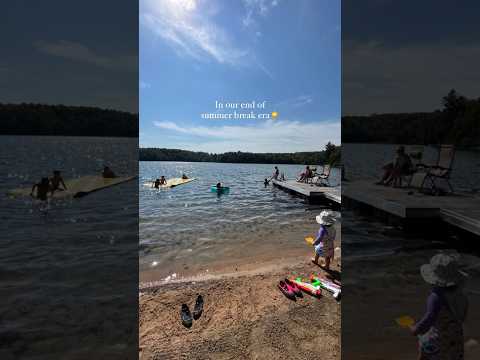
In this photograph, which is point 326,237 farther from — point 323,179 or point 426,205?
point 323,179

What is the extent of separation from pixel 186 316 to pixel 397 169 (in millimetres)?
4395

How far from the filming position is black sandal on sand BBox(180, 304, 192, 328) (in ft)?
7.50

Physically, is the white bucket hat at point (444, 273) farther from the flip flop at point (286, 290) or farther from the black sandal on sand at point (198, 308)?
the black sandal on sand at point (198, 308)

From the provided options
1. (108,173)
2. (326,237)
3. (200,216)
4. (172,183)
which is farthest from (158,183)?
(108,173)

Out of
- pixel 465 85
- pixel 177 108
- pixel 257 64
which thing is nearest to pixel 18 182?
pixel 177 108

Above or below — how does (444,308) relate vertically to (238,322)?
above

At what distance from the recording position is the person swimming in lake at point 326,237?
2.91 metres

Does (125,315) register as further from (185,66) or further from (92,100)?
(92,100)

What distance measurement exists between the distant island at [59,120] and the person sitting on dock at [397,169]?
4573mm

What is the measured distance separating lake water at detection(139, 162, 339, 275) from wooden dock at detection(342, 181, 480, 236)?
181cm

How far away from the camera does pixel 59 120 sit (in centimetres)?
432

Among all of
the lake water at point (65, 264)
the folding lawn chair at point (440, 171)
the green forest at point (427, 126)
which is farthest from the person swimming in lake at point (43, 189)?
the folding lawn chair at point (440, 171)

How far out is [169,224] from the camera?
10.0 feet

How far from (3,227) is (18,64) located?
2.78 metres
